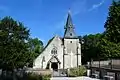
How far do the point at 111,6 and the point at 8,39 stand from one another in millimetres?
26053

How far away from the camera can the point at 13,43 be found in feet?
91.2

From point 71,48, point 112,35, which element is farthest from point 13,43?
point 71,48

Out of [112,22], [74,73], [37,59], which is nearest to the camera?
[74,73]

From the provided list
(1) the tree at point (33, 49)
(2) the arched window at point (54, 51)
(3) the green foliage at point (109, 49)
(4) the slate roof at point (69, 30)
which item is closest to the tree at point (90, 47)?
(4) the slate roof at point (69, 30)

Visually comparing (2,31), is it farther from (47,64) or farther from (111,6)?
(47,64)

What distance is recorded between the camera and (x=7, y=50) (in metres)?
27.6

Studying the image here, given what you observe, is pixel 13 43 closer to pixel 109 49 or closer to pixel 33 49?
pixel 33 49

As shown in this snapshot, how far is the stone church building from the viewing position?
69062mm

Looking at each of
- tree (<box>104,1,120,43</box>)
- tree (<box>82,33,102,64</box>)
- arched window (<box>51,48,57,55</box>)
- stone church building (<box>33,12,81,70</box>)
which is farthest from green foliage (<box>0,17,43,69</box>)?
tree (<box>82,33,102,64</box>)

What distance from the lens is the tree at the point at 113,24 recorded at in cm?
4709

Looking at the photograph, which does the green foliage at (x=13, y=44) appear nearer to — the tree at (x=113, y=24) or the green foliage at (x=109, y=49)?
the green foliage at (x=109, y=49)

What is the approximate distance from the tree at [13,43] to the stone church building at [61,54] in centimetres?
3928

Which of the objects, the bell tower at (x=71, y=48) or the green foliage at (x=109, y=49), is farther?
the bell tower at (x=71, y=48)

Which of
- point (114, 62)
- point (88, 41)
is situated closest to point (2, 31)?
point (114, 62)
